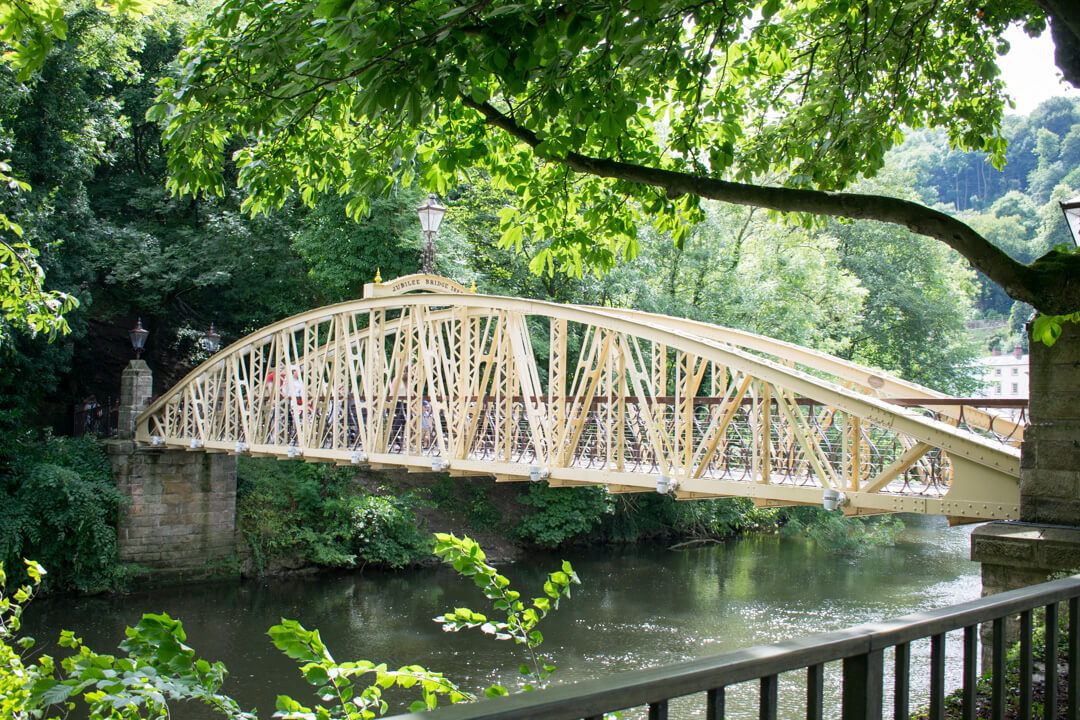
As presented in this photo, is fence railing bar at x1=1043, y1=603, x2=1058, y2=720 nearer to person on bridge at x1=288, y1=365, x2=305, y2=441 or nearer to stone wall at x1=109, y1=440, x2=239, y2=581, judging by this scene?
person on bridge at x1=288, y1=365, x2=305, y2=441

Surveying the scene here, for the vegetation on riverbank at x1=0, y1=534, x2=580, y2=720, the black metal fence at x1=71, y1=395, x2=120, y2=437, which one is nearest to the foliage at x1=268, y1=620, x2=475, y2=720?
the vegetation on riverbank at x1=0, y1=534, x2=580, y2=720

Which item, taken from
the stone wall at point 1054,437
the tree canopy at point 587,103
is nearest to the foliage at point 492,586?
the tree canopy at point 587,103

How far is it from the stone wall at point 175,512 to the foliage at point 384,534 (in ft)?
9.40

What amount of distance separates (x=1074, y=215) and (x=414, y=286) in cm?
1140

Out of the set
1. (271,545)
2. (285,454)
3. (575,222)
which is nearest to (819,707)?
(575,222)

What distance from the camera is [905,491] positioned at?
391 inches

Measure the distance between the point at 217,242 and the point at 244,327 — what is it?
410 cm

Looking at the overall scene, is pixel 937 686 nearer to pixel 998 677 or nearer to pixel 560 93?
pixel 998 677

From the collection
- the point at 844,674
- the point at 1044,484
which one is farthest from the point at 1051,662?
the point at 1044,484

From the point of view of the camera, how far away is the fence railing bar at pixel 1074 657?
2.73 metres

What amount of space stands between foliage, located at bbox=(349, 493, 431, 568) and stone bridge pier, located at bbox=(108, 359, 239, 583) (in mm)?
2849

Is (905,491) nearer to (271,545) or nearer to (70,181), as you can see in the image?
(271,545)

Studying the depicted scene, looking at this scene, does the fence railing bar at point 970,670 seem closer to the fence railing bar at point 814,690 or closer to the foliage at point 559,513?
the fence railing bar at point 814,690

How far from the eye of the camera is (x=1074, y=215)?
601cm
